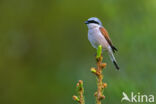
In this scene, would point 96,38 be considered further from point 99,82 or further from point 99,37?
point 99,82

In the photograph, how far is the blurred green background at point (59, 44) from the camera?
301 inches

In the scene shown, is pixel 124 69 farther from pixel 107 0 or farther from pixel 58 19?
pixel 58 19

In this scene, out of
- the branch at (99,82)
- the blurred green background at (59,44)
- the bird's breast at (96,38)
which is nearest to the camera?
the branch at (99,82)

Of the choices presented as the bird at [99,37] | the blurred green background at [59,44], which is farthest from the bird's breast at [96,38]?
the blurred green background at [59,44]

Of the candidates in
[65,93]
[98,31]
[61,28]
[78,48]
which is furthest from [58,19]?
[98,31]

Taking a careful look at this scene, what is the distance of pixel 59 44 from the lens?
346 inches

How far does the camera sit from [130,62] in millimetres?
7520

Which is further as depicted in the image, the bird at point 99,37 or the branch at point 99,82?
the bird at point 99,37

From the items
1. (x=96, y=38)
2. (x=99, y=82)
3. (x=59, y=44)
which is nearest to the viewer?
(x=99, y=82)

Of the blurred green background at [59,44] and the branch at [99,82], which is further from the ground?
the branch at [99,82]

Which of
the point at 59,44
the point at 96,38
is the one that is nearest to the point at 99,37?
the point at 96,38

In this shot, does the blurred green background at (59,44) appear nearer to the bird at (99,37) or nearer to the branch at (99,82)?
the bird at (99,37)

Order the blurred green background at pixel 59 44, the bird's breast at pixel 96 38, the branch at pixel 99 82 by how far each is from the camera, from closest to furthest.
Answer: the branch at pixel 99 82
the bird's breast at pixel 96 38
the blurred green background at pixel 59 44

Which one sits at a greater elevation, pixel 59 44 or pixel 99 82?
pixel 99 82
